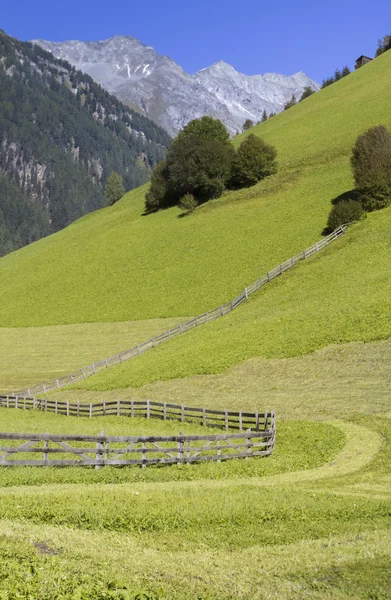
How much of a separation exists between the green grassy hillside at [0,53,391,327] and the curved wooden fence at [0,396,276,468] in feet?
106

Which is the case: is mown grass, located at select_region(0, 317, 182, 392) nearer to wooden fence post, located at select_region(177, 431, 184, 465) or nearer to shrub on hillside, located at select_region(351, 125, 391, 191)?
shrub on hillside, located at select_region(351, 125, 391, 191)

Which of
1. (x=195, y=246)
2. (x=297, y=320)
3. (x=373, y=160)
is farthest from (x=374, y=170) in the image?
(x=297, y=320)

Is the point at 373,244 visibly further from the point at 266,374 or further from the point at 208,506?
the point at 208,506

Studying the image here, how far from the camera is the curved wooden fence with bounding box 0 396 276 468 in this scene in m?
19.6

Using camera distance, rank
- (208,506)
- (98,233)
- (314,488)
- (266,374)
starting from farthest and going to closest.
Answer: (98,233)
(266,374)
(314,488)
(208,506)

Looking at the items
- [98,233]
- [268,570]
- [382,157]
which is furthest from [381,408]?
[98,233]

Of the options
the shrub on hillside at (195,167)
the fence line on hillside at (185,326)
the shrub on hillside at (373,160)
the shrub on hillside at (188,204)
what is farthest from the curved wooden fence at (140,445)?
the shrub on hillside at (195,167)

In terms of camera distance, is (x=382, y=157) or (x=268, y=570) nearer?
(x=268, y=570)

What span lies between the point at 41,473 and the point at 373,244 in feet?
174

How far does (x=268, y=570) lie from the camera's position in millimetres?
11047

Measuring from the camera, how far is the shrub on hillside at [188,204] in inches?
4065

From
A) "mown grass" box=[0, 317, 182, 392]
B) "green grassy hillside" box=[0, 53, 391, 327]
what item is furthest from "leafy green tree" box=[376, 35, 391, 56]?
"mown grass" box=[0, 317, 182, 392]

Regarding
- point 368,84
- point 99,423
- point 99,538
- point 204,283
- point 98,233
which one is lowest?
point 99,423

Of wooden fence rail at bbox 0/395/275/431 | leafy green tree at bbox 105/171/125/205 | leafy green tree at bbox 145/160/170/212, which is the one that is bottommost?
wooden fence rail at bbox 0/395/275/431
